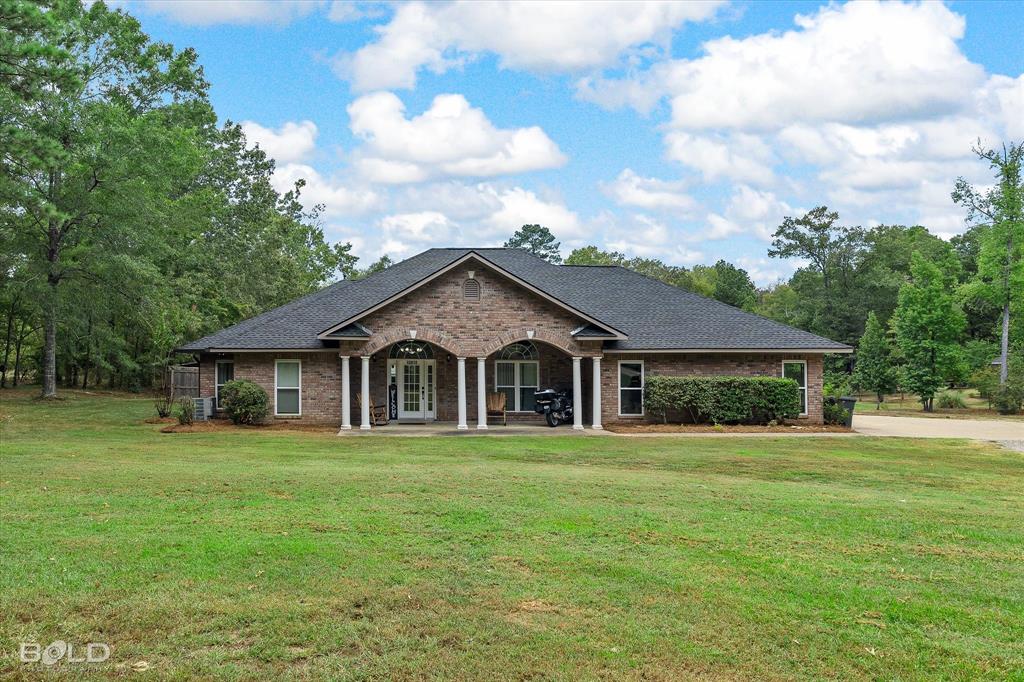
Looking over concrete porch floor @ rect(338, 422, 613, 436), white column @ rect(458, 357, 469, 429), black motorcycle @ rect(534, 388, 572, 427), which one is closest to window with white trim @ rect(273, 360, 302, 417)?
concrete porch floor @ rect(338, 422, 613, 436)

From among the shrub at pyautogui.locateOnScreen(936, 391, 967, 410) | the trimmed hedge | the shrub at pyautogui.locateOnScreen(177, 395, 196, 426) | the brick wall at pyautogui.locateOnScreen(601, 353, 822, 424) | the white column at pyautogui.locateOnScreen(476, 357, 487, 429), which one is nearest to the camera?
the shrub at pyautogui.locateOnScreen(177, 395, 196, 426)

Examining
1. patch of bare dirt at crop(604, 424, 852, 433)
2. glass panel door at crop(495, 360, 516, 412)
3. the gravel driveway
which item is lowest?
the gravel driveway

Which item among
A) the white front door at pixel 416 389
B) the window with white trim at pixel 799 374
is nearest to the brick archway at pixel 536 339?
the white front door at pixel 416 389

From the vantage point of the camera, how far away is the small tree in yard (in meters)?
41.7

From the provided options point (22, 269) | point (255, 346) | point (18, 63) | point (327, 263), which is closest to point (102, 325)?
point (22, 269)

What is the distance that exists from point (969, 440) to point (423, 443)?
14445mm

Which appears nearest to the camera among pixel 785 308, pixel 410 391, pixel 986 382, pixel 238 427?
pixel 238 427

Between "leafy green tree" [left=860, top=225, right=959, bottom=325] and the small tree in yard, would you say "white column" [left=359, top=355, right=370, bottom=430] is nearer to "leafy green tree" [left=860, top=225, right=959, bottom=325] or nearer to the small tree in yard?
the small tree in yard

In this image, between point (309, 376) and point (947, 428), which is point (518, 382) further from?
point (947, 428)

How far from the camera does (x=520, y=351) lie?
79.4 feet

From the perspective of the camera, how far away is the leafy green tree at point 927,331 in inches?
1416

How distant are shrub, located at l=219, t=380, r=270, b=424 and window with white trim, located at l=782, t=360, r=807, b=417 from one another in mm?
15724

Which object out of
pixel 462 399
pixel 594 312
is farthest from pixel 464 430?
pixel 594 312

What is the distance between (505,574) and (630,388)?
17.6 metres
